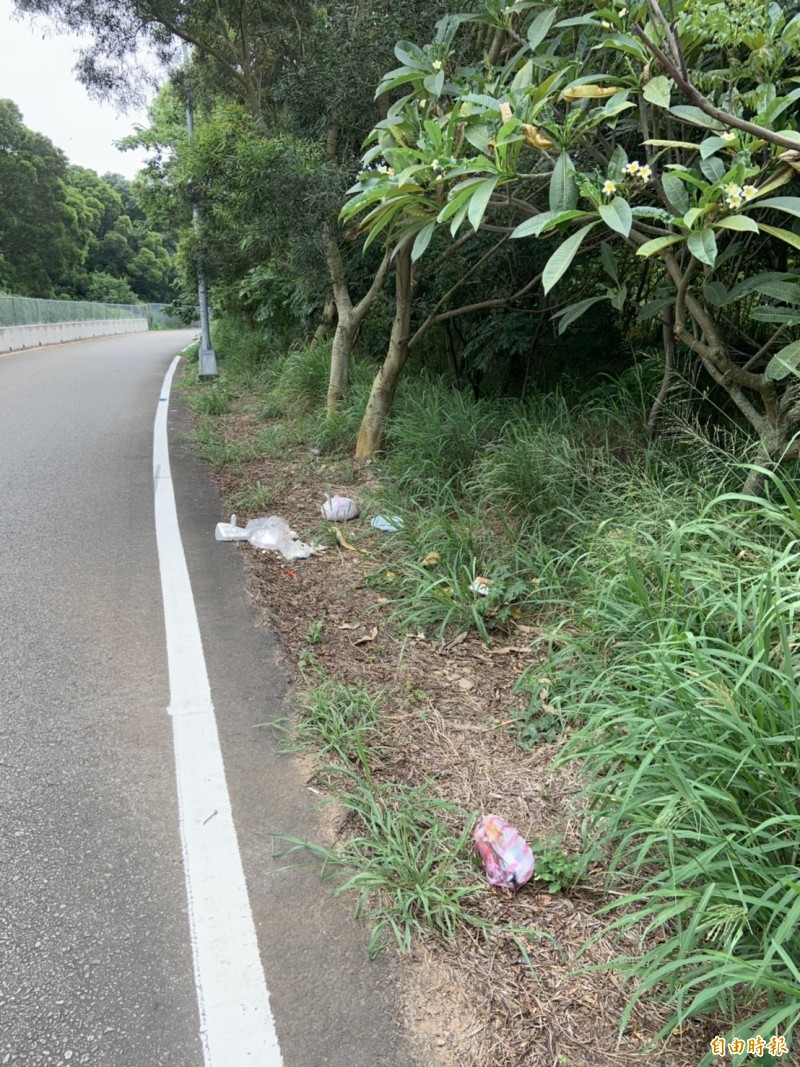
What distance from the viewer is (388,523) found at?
4.99 metres

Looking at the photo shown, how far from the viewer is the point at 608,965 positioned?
1805 millimetres

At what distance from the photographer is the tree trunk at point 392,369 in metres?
6.02

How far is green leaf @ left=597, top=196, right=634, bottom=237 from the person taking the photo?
103 inches

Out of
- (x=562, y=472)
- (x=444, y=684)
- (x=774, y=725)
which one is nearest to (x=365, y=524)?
(x=562, y=472)

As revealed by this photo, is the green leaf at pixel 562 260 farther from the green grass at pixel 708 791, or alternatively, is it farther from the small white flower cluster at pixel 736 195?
the green grass at pixel 708 791

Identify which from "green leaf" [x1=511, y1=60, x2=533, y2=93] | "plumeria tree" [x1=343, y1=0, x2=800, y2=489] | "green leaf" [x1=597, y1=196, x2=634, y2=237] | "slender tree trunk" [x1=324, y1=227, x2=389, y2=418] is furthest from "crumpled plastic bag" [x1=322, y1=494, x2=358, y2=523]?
"green leaf" [x1=597, y1=196, x2=634, y2=237]

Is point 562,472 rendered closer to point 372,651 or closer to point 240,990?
point 372,651

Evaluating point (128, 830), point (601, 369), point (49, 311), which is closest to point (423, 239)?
point (128, 830)

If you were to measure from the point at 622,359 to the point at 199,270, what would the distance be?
723 cm

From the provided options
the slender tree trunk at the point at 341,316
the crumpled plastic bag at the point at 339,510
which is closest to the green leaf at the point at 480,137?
the crumpled plastic bag at the point at 339,510

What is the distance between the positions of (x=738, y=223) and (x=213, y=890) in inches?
115

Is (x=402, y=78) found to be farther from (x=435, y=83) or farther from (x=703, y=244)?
(x=703, y=244)

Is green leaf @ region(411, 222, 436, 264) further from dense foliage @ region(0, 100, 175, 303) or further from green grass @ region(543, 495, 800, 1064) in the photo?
dense foliage @ region(0, 100, 175, 303)

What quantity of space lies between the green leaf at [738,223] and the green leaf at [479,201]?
91 centimetres
